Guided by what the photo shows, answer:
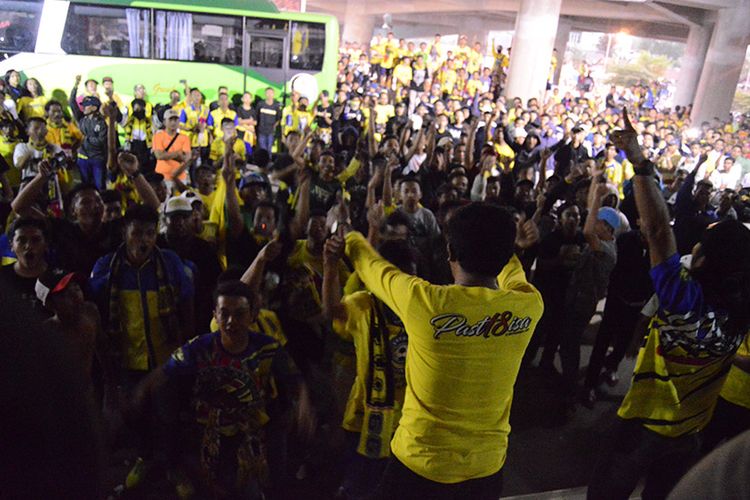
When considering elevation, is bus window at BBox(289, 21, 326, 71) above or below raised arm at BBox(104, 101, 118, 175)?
above

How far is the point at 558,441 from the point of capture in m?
4.36

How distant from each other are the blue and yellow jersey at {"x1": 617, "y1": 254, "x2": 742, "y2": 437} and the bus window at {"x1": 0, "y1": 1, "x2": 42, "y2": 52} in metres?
12.8

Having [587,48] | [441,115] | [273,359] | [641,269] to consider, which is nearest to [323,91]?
[441,115]

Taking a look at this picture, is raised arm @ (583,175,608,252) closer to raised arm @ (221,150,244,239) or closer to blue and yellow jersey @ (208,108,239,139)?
raised arm @ (221,150,244,239)

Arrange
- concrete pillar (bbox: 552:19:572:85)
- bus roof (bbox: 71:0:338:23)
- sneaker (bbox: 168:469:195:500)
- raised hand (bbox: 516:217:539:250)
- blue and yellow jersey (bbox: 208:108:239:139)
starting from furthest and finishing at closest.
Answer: concrete pillar (bbox: 552:19:572:85) → bus roof (bbox: 71:0:338:23) → blue and yellow jersey (bbox: 208:108:239:139) → sneaker (bbox: 168:469:195:500) → raised hand (bbox: 516:217:539:250)

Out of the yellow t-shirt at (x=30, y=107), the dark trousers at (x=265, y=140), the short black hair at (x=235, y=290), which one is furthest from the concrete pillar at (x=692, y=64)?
the short black hair at (x=235, y=290)

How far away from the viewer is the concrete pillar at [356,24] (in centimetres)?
3522

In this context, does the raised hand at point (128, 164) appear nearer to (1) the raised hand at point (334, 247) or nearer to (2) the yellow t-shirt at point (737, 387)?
(1) the raised hand at point (334, 247)

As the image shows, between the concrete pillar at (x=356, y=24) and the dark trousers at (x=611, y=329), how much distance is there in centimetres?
3279

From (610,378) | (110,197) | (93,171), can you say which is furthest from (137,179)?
(610,378)

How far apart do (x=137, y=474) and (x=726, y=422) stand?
314 centimetres

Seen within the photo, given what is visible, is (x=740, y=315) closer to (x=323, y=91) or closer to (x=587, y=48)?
(x=323, y=91)

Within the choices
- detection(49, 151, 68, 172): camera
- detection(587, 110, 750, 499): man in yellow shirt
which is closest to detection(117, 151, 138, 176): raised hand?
detection(49, 151, 68, 172): camera

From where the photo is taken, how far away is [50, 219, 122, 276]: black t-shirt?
3.69 meters
